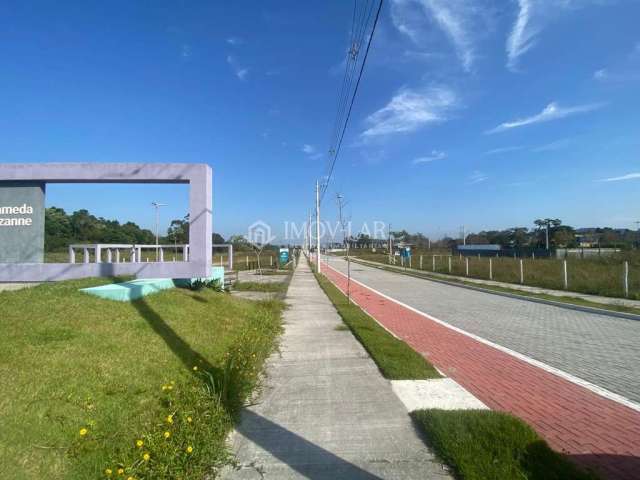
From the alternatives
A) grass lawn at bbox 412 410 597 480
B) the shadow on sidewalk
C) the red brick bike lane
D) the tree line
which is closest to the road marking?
the red brick bike lane

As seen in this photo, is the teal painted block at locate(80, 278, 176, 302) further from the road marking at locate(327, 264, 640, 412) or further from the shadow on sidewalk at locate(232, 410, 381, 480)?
the road marking at locate(327, 264, 640, 412)

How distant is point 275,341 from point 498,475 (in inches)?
213

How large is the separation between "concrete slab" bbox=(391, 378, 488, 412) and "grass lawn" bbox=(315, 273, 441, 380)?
0.77 ft

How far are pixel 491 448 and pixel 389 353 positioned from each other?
10.9 ft

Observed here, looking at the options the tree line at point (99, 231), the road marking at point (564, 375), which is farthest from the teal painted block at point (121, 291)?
the tree line at point (99, 231)

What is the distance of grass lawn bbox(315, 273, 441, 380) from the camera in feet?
18.6

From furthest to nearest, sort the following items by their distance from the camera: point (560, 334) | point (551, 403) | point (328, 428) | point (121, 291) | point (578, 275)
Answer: point (578, 275), point (560, 334), point (121, 291), point (551, 403), point (328, 428)

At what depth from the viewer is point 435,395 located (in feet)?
15.8

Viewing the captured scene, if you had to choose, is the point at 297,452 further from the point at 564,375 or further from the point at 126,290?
the point at 126,290

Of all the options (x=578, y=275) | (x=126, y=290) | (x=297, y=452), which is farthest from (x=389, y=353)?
(x=578, y=275)

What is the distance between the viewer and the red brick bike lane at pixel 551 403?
3453 mm

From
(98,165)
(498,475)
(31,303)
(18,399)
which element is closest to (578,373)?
(498,475)

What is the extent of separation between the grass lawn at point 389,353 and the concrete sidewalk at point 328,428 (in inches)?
7.8

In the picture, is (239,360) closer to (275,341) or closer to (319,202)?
(275,341)
